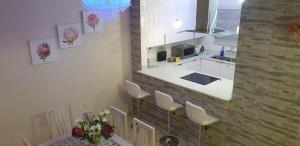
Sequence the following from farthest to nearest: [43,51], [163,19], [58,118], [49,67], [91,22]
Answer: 1. [163,19]
2. [91,22]
3. [49,67]
4. [43,51]
5. [58,118]

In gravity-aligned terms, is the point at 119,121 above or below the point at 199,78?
below

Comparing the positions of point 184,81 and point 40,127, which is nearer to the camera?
point 40,127

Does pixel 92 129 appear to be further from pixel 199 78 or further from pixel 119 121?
pixel 199 78

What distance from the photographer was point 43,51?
3.52 m

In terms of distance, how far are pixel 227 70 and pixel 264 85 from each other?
71.8 inches

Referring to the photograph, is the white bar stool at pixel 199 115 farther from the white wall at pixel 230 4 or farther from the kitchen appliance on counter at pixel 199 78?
the white wall at pixel 230 4

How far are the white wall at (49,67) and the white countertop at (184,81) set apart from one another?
2.10ft

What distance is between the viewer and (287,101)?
111 inches

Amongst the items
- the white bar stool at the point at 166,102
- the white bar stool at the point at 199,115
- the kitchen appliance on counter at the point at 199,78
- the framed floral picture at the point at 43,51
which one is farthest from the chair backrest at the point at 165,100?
the framed floral picture at the point at 43,51

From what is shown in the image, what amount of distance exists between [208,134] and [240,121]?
62cm

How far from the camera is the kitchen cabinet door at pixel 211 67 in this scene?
493 centimetres

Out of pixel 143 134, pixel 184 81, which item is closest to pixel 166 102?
pixel 184 81

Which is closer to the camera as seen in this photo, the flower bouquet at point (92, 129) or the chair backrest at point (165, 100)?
the flower bouquet at point (92, 129)

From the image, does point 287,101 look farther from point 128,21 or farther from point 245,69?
point 128,21
